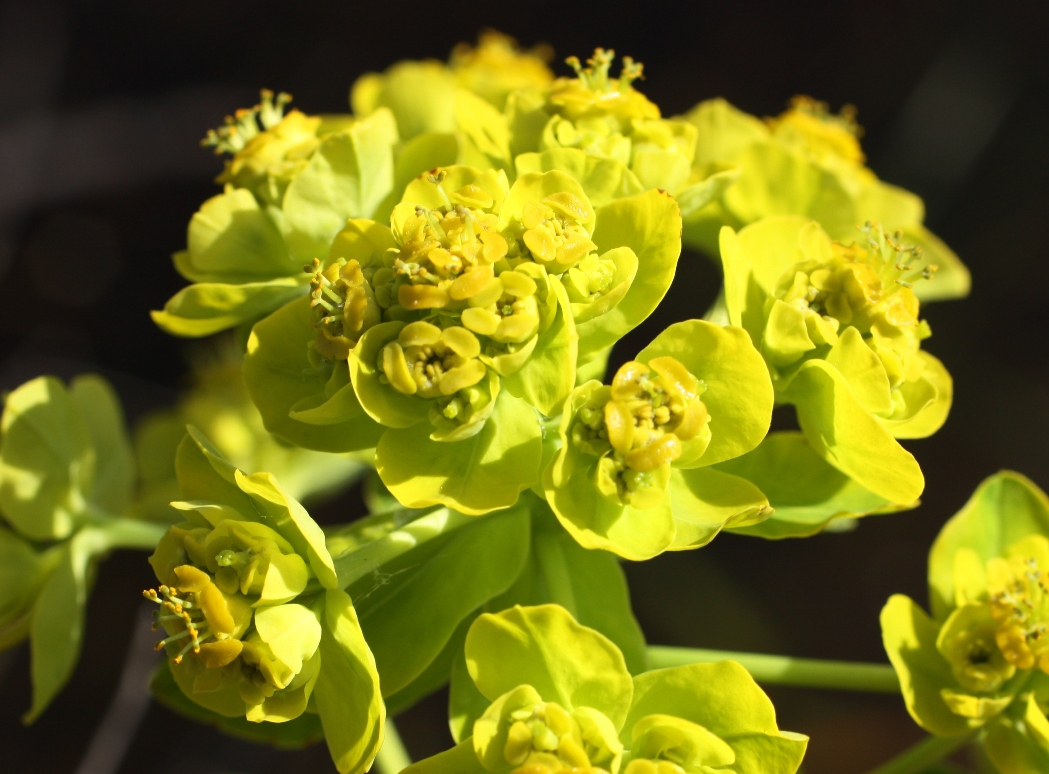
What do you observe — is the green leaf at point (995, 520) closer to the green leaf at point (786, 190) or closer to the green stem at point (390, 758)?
the green leaf at point (786, 190)

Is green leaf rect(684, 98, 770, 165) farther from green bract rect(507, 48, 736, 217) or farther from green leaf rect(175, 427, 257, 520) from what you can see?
green leaf rect(175, 427, 257, 520)

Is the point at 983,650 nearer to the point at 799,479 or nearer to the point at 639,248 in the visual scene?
the point at 799,479

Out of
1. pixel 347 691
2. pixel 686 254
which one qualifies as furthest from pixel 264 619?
pixel 686 254

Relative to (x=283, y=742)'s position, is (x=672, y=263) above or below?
above

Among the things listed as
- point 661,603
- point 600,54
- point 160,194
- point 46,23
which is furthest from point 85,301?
point 600,54

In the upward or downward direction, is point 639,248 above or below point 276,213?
above

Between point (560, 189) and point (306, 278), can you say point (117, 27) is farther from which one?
point (560, 189)
